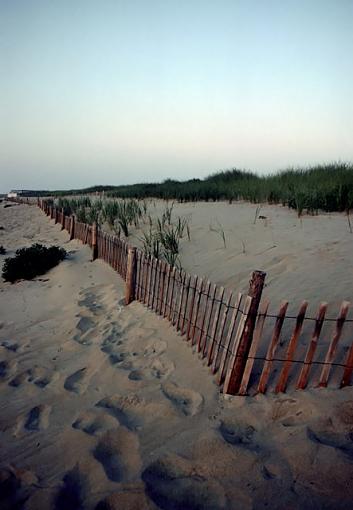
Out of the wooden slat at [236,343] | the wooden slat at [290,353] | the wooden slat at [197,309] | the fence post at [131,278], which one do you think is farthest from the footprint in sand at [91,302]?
the wooden slat at [290,353]

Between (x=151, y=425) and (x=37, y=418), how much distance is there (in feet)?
3.29

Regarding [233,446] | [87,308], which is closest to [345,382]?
[233,446]

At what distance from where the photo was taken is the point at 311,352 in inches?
113

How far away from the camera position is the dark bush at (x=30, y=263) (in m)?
7.73

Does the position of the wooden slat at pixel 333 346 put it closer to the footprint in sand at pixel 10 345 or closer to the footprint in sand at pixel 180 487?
the footprint in sand at pixel 180 487

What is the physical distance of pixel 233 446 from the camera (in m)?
2.45

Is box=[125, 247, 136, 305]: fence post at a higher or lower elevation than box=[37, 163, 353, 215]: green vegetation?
lower

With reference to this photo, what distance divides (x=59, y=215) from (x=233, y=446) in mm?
13549

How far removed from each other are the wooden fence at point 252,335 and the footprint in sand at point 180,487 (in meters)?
0.87

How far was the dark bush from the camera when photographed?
305 inches

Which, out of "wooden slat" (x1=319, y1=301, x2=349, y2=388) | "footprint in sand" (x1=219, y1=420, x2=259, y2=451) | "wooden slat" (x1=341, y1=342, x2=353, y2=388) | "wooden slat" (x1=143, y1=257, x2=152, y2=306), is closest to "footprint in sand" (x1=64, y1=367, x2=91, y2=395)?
"footprint in sand" (x1=219, y1=420, x2=259, y2=451)

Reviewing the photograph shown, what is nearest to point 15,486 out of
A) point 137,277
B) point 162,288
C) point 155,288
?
point 162,288

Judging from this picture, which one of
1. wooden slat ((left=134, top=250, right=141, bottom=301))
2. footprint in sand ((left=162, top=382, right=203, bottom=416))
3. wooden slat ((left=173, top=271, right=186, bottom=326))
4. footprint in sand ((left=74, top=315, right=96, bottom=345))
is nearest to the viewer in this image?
footprint in sand ((left=162, top=382, right=203, bottom=416))

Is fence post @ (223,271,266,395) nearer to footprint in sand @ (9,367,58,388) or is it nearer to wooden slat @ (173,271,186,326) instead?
wooden slat @ (173,271,186,326)
